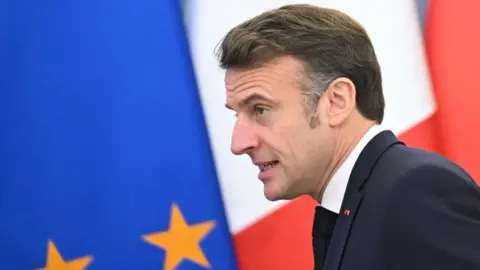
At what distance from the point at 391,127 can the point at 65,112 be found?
2.42 feet

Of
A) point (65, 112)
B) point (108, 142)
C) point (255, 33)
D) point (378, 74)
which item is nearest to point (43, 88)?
point (65, 112)

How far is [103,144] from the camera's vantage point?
4.57 feet

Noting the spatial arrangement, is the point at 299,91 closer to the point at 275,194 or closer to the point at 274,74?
the point at 274,74

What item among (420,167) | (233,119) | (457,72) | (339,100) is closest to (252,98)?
(339,100)

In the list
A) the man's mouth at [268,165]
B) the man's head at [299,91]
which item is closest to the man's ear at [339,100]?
the man's head at [299,91]

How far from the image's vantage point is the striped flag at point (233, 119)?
1472mm

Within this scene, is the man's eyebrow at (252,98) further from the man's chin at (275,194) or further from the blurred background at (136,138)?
the blurred background at (136,138)

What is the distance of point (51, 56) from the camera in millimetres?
1362

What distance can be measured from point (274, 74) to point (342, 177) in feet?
0.57

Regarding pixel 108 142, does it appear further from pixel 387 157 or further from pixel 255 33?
pixel 387 157

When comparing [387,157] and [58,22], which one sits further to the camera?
[58,22]

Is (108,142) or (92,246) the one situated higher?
(108,142)

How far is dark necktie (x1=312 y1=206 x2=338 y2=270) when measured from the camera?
0.98 metres

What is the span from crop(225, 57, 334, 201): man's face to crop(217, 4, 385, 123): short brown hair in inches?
Result: 0.6
